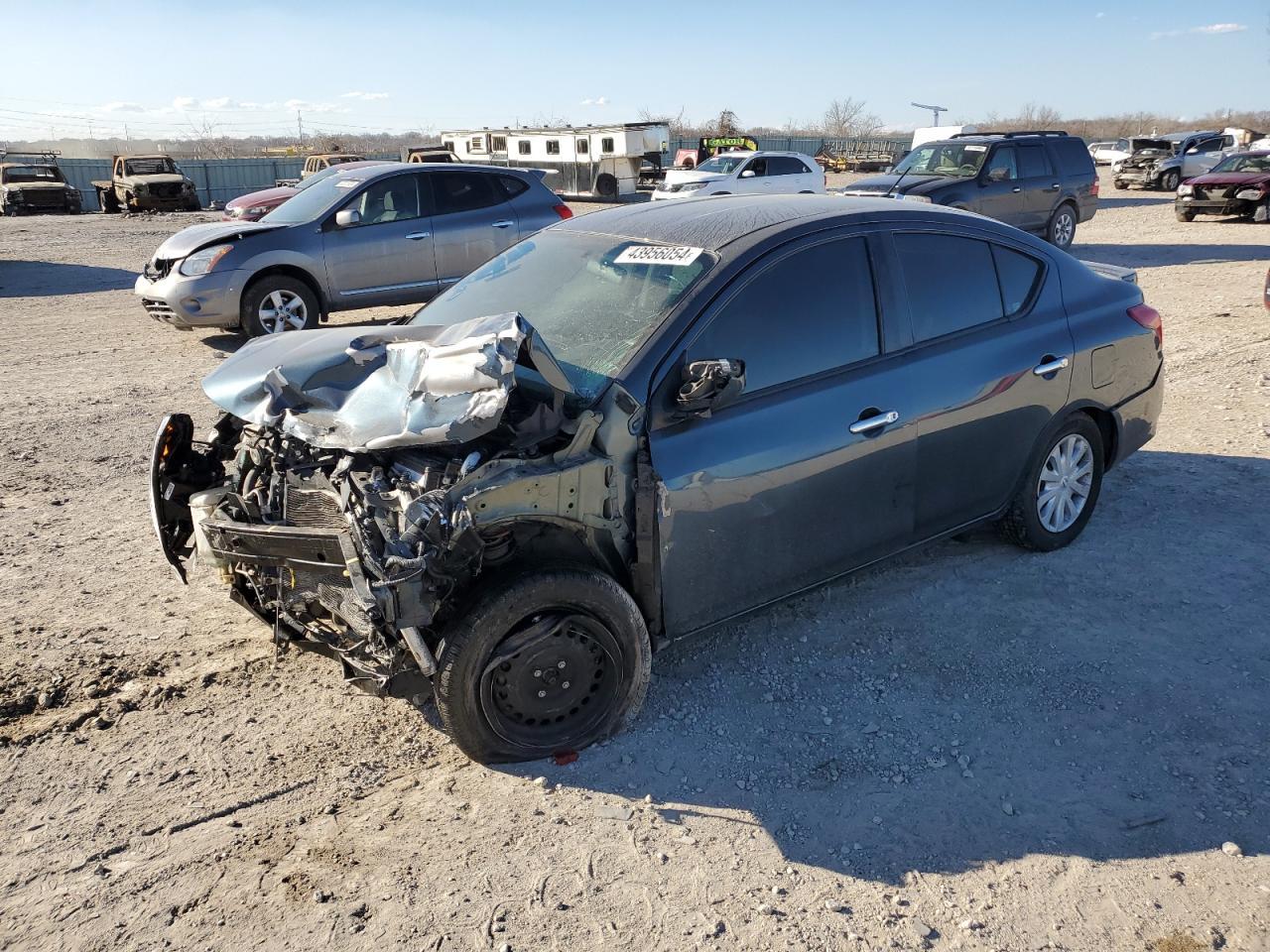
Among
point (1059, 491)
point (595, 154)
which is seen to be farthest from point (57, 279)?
point (595, 154)

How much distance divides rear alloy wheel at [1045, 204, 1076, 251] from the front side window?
1039 centimetres

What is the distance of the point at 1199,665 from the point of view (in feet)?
13.6

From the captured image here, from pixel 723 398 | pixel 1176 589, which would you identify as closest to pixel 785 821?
pixel 723 398

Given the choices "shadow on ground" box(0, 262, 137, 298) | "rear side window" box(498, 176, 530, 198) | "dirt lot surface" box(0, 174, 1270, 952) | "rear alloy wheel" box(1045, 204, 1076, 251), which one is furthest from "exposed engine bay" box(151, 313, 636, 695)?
"rear alloy wheel" box(1045, 204, 1076, 251)

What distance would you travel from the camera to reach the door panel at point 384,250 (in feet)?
33.2

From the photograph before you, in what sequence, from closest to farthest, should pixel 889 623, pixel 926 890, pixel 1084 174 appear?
pixel 926 890
pixel 889 623
pixel 1084 174

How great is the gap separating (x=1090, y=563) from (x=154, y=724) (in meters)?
4.36

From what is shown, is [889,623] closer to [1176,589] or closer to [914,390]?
[914,390]

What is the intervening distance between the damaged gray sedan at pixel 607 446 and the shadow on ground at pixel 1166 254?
12.4m

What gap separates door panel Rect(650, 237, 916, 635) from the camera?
3.60m

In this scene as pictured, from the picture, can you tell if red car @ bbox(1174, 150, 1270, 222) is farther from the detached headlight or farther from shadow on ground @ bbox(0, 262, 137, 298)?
shadow on ground @ bbox(0, 262, 137, 298)

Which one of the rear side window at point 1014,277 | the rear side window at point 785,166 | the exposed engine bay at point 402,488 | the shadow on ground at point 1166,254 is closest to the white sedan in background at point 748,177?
the rear side window at point 785,166

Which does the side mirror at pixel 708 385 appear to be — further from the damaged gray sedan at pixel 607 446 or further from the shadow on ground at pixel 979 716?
the shadow on ground at pixel 979 716

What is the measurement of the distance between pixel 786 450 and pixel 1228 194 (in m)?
20.6
